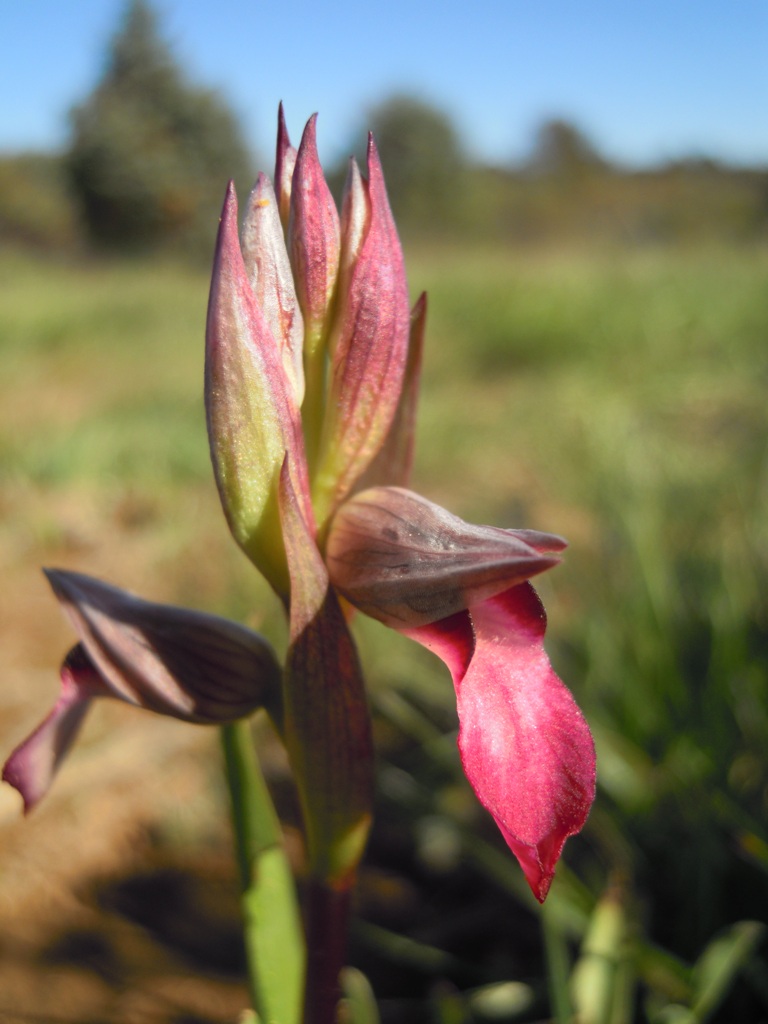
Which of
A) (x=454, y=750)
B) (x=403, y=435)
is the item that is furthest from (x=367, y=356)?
(x=454, y=750)

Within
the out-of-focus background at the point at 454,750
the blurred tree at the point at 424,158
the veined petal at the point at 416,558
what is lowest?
the out-of-focus background at the point at 454,750

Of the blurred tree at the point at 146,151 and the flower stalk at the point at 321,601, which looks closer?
the flower stalk at the point at 321,601

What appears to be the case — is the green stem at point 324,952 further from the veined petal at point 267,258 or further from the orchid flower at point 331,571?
the veined petal at point 267,258

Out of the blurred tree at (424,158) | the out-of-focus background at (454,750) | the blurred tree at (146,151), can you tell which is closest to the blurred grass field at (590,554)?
the out-of-focus background at (454,750)

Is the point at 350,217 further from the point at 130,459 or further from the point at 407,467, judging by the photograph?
the point at 130,459

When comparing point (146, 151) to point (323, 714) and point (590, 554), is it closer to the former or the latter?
point (590, 554)

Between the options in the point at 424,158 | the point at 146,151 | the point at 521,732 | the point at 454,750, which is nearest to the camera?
the point at 521,732
